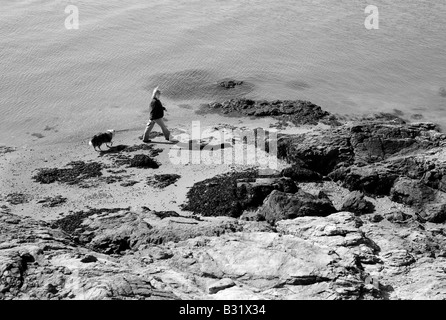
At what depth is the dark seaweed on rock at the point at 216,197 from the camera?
503 inches

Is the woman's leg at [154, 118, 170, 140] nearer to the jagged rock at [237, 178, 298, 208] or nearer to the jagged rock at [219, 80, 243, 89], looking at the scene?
the jagged rock at [237, 178, 298, 208]

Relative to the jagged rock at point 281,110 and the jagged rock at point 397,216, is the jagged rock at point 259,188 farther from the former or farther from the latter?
the jagged rock at point 281,110

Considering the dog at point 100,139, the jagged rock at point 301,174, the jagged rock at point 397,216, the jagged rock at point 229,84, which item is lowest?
the jagged rock at point 397,216

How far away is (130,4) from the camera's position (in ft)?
96.3

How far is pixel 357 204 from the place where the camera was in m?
12.8

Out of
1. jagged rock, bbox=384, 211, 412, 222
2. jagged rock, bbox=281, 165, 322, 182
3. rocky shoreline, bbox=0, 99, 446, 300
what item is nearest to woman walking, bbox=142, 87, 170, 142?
rocky shoreline, bbox=0, 99, 446, 300

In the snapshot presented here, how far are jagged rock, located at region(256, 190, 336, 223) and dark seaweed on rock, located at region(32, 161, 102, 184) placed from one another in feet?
16.6

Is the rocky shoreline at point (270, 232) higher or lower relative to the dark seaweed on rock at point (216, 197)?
higher

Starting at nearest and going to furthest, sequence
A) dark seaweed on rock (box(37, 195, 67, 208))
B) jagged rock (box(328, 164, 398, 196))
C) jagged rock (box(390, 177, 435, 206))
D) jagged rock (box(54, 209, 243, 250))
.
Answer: jagged rock (box(54, 209, 243, 250)), jagged rock (box(390, 177, 435, 206)), dark seaweed on rock (box(37, 195, 67, 208)), jagged rock (box(328, 164, 398, 196))

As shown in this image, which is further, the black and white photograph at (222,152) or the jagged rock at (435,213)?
the jagged rock at (435,213)

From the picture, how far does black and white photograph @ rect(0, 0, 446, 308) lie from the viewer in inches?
335

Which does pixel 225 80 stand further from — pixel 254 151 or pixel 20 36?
pixel 20 36

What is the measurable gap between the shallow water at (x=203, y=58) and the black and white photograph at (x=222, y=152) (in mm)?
105

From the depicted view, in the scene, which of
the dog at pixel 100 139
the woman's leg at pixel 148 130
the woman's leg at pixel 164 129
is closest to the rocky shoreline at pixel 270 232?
the dog at pixel 100 139
